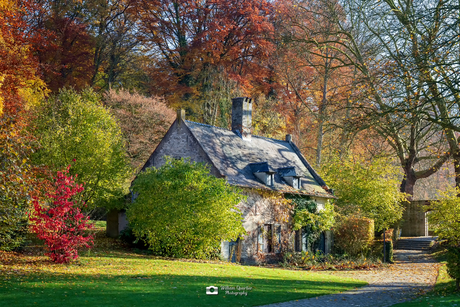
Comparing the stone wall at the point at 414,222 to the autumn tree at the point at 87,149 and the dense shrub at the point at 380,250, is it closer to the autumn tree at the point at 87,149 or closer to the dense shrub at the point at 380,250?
the dense shrub at the point at 380,250

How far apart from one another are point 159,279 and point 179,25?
97.8 feet

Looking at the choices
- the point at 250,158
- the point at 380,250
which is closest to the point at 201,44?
the point at 250,158

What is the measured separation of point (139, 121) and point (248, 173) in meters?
11.5

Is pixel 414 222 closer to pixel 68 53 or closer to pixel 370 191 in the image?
pixel 370 191

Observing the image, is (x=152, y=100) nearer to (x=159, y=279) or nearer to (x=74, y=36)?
(x=74, y=36)

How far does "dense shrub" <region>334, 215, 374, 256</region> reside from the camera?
26469 millimetres

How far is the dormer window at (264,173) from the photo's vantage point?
24797 millimetres

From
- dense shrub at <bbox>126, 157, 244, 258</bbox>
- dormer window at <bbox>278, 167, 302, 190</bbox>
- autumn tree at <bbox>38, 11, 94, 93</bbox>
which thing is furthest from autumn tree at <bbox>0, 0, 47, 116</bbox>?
dormer window at <bbox>278, 167, 302, 190</bbox>

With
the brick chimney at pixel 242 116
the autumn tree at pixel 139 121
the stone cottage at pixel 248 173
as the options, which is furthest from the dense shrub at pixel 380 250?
the autumn tree at pixel 139 121

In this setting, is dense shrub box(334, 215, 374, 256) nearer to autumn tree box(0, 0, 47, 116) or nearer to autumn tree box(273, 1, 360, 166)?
autumn tree box(273, 1, 360, 166)

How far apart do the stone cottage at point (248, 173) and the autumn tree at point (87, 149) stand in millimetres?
2488

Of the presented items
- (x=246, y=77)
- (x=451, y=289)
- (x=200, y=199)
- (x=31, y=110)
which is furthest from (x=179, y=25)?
(x=451, y=289)

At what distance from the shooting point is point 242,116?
1073 inches

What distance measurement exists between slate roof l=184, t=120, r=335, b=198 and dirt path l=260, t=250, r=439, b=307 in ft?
20.7
